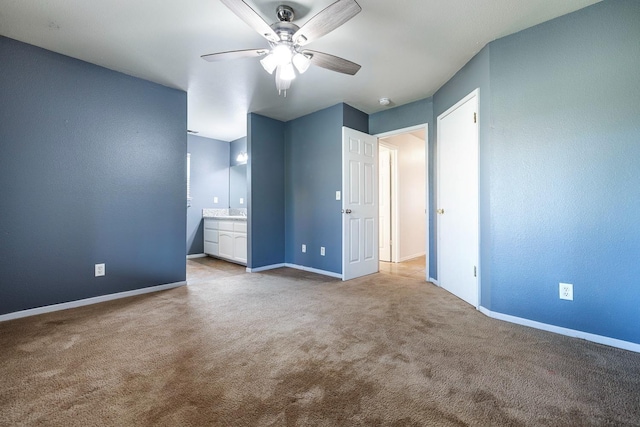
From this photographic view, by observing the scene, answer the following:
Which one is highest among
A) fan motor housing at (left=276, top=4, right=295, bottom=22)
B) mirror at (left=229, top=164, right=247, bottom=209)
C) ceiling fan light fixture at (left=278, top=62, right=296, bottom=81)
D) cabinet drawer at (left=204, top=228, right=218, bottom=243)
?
fan motor housing at (left=276, top=4, right=295, bottom=22)

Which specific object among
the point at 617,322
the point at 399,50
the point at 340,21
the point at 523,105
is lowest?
the point at 617,322

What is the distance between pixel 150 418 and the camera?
1195mm

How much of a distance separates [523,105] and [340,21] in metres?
1.64

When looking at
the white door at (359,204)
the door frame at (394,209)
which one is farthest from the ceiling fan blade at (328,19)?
the door frame at (394,209)

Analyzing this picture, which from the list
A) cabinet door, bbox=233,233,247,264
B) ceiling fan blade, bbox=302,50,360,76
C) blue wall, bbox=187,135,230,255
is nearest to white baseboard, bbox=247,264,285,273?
cabinet door, bbox=233,233,247,264

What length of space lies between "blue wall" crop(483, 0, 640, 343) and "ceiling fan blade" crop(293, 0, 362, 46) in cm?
152

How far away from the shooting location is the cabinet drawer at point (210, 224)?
17.3 ft

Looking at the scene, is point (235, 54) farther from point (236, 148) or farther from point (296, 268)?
point (236, 148)

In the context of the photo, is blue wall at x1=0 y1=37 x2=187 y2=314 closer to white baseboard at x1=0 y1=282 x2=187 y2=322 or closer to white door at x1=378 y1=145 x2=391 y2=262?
white baseboard at x1=0 y1=282 x2=187 y2=322

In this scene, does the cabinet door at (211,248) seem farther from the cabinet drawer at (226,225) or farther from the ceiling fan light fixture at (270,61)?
the ceiling fan light fixture at (270,61)

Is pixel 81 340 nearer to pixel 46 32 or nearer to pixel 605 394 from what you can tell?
pixel 46 32

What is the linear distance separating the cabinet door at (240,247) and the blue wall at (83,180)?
1.15m

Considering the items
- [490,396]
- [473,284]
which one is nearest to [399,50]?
[473,284]

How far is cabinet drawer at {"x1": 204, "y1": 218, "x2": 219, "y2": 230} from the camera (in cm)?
528
